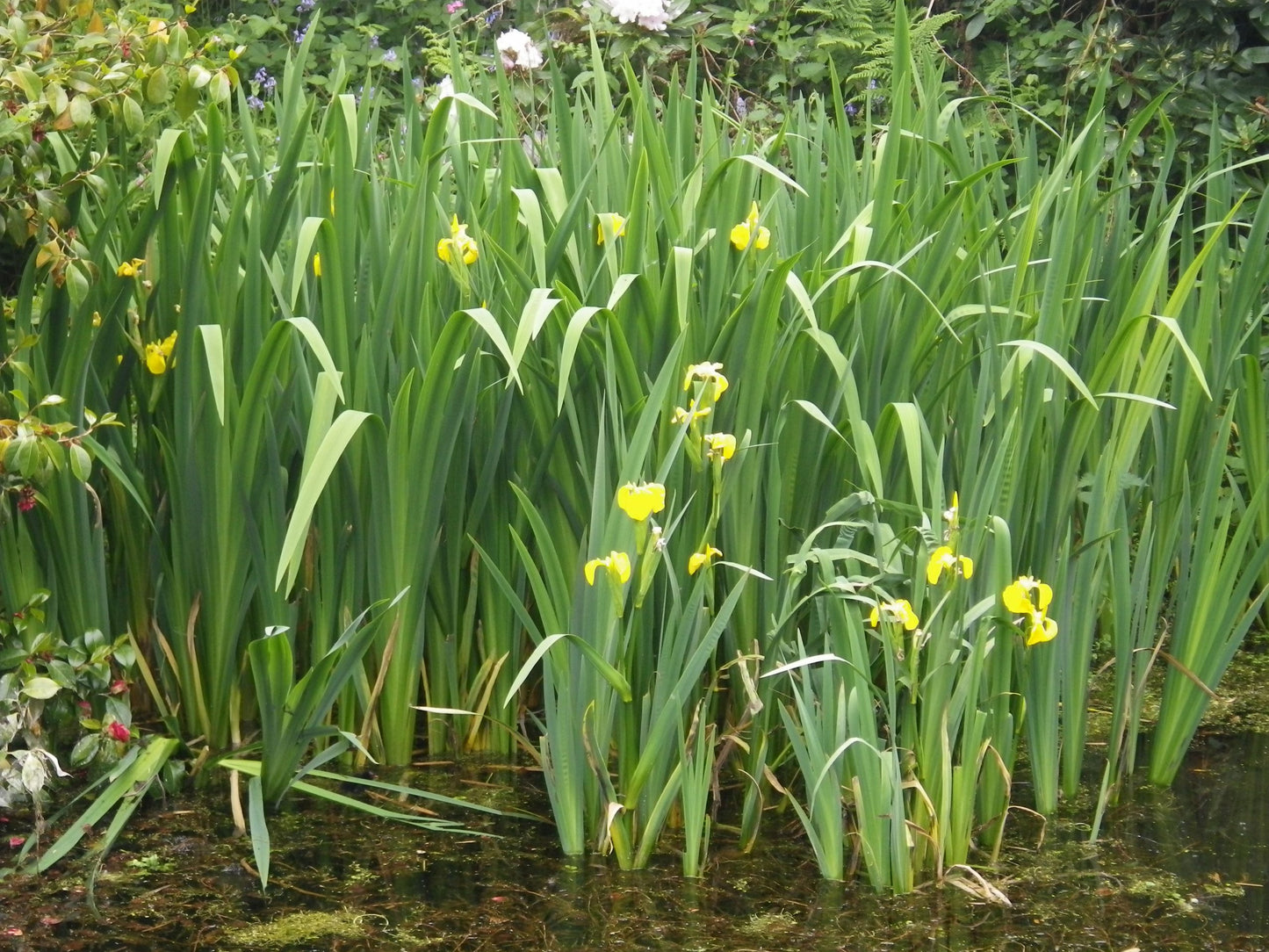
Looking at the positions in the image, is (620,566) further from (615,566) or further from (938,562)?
(938,562)

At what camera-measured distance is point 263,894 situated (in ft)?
5.60

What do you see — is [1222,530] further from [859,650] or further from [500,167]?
[500,167]

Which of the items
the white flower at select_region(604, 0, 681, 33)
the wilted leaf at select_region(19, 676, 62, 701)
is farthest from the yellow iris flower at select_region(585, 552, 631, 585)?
the white flower at select_region(604, 0, 681, 33)

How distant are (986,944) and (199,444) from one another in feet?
4.17

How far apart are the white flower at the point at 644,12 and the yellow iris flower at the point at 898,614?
3.78m

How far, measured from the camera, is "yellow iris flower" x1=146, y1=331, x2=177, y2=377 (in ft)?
6.52

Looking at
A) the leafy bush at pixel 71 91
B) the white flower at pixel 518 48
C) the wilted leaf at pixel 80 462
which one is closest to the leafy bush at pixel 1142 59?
the white flower at pixel 518 48

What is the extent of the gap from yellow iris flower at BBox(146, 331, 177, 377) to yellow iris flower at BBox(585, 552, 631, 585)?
0.80 metres

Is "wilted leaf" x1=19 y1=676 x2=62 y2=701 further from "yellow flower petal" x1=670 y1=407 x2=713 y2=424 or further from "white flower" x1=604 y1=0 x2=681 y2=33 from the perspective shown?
"white flower" x1=604 y1=0 x2=681 y2=33

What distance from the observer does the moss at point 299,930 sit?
5.24ft

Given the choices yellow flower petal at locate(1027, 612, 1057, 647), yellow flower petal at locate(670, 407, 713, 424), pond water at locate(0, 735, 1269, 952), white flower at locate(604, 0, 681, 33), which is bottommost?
pond water at locate(0, 735, 1269, 952)

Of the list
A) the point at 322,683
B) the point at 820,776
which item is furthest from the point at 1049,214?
the point at 322,683

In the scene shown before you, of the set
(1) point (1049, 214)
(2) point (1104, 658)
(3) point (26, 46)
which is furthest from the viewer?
(2) point (1104, 658)

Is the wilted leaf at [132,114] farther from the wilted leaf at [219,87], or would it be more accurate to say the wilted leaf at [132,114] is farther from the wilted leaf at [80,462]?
the wilted leaf at [80,462]
